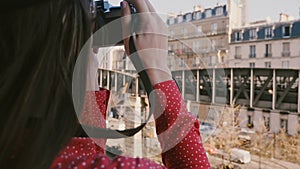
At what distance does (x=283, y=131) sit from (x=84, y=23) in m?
1.24

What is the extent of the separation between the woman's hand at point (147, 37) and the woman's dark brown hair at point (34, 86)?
3.1 inches

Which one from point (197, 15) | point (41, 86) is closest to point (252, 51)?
point (197, 15)

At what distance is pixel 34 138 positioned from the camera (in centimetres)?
18

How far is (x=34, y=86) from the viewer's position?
185mm

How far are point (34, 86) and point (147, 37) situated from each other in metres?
0.11

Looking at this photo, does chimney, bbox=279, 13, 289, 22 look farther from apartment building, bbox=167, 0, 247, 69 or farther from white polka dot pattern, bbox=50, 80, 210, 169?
white polka dot pattern, bbox=50, 80, 210, 169

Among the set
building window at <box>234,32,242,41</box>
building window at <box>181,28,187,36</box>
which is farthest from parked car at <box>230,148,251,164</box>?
building window at <box>181,28,187,36</box>

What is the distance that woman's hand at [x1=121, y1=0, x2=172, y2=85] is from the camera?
0.26 meters

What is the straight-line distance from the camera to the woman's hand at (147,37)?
0.85 feet

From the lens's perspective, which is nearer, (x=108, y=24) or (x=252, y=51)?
(x=108, y=24)

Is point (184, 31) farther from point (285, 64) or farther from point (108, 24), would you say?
point (285, 64)

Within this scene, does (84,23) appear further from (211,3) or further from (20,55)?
(211,3)

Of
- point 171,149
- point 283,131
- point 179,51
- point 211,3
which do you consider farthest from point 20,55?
point 283,131

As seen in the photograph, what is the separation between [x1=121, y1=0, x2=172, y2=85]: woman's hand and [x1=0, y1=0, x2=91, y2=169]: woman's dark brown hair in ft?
0.26
